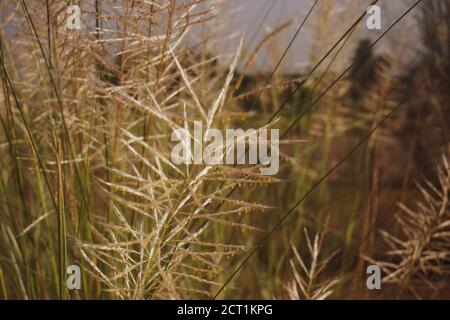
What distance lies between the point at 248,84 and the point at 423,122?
3.08ft

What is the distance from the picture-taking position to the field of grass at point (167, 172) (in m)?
0.66

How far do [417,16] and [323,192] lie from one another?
1.32 metres

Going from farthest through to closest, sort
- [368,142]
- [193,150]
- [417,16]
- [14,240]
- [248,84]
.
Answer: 1. [417,16]
2. [248,84]
3. [368,142]
4. [14,240]
5. [193,150]

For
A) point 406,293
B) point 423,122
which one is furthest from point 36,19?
point 423,122

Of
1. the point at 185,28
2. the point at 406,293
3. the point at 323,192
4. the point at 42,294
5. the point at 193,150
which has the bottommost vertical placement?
the point at 406,293

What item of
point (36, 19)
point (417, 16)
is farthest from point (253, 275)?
point (417, 16)

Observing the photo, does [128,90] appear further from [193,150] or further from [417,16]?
[417,16]

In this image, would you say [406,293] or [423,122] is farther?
[423,122]

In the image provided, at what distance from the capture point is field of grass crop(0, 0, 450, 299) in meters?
0.66

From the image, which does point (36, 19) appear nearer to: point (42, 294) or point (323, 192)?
point (42, 294)

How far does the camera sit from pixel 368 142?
74.9 inches

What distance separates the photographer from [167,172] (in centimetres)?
100

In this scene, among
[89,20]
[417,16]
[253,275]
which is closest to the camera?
[89,20]
